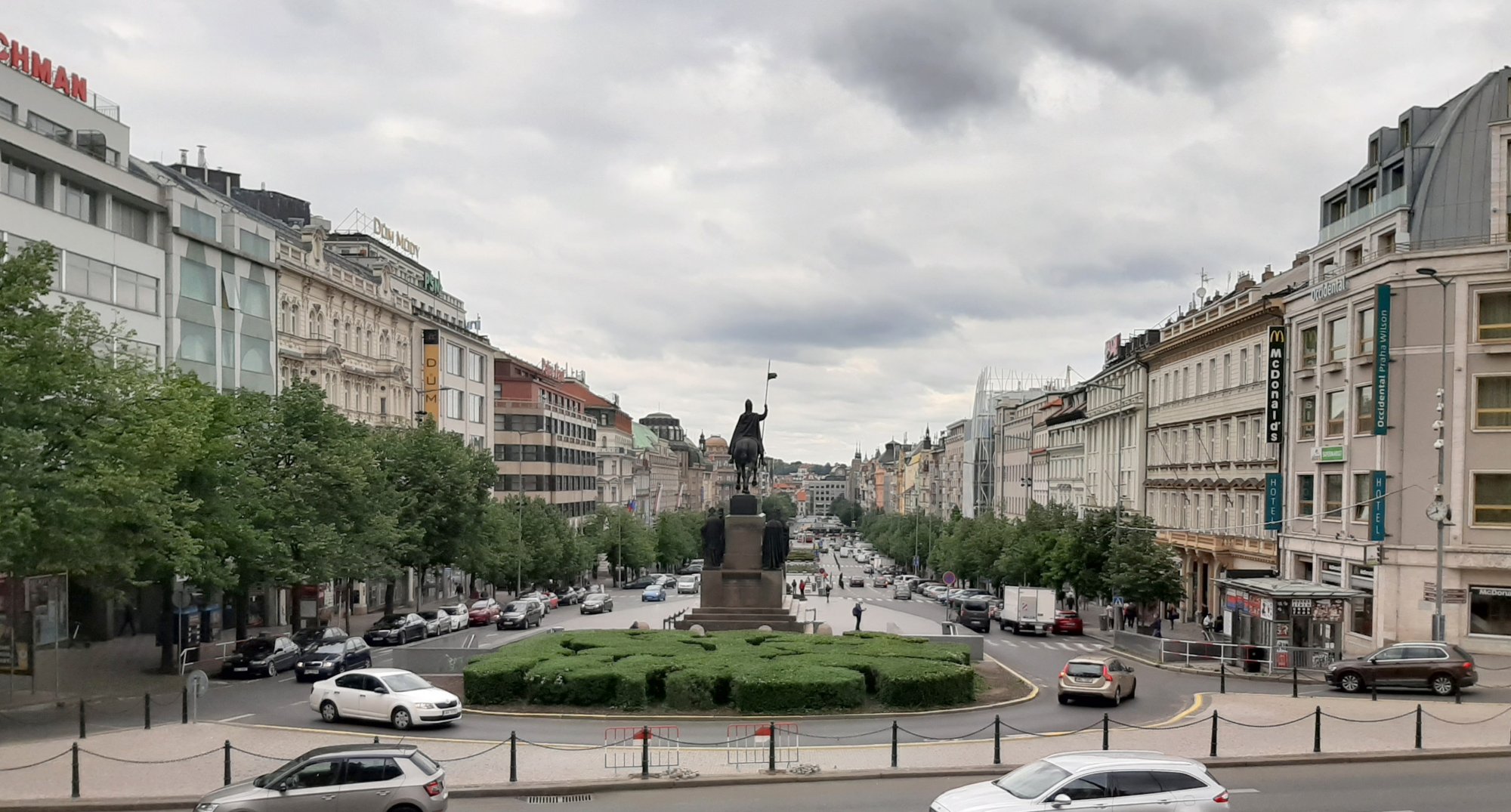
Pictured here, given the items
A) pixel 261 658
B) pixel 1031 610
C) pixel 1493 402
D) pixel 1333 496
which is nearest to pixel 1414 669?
pixel 1493 402

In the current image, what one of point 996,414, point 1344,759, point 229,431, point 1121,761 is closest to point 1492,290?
point 1344,759

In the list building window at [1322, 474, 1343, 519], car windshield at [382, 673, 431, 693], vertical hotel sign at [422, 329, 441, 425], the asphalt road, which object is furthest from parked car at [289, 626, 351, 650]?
vertical hotel sign at [422, 329, 441, 425]

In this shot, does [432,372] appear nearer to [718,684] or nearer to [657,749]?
[718,684]

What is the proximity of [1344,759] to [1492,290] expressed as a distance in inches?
1006

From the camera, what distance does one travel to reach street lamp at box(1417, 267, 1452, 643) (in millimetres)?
36094

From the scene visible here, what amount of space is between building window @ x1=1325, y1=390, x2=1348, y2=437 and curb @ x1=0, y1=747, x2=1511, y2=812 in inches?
1012

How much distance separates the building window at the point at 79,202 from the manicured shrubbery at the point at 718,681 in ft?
96.2

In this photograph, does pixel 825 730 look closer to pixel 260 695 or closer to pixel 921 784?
pixel 921 784

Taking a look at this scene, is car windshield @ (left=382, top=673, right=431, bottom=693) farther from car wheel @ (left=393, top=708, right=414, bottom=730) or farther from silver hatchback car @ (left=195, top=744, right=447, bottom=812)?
silver hatchback car @ (left=195, top=744, right=447, bottom=812)

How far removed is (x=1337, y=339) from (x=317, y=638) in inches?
1625

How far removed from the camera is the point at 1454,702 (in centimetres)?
3084

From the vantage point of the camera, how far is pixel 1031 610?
2329 inches

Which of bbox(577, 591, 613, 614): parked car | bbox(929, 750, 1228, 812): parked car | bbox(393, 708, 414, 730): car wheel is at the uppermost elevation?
bbox(929, 750, 1228, 812): parked car

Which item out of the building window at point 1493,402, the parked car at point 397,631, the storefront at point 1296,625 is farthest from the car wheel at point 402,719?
the building window at point 1493,402
